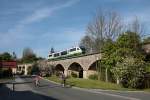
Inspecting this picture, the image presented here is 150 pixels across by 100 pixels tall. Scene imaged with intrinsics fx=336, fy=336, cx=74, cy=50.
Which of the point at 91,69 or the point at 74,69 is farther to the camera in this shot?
the point at 74,69

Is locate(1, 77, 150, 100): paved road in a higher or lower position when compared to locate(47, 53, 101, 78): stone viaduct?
lower

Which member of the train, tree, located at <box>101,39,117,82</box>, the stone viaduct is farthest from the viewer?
the train

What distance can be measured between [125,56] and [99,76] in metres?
10.2

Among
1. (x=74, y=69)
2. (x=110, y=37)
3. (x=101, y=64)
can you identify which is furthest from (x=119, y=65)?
(x=74, y=69)

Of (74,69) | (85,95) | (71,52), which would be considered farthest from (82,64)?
(85,95)

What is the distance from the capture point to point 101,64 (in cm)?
5562

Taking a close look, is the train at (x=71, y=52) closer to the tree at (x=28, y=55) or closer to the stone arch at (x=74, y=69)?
the stone arch at (x=74, y=69)

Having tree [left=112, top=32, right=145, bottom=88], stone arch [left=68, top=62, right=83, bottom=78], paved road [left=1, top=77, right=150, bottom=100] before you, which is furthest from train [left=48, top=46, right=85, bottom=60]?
paved road [left=1, top=77, right=150, bottom=100]

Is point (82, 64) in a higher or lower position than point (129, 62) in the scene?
higher

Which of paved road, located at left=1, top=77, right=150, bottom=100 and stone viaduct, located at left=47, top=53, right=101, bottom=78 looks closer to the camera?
paved road, located at left=1, top=77, right=150, bottom=100

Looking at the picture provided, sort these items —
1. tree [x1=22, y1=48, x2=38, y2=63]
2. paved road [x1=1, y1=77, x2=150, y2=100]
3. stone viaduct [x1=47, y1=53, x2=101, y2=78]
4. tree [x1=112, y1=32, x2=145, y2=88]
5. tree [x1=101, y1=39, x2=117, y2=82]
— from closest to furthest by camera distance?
paved road [x1=1, y1=77, x2=150, y2=100] → tree [x1=112, y1=32, x2=145, y2=88] → tree [x1=101, y1=39, x2=117, y2=82] → stone viaduct [x1=47, y1=53, x2=101, y2=78] → tree [x1=22, y1=48, x2=38, y2=63]

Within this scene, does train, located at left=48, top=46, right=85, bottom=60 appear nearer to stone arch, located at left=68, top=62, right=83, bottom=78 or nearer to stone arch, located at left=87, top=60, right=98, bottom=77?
stone arch, located at left=68, top=62, right=83, bottom=78

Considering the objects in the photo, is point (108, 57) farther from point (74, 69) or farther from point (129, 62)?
point (74, 69)

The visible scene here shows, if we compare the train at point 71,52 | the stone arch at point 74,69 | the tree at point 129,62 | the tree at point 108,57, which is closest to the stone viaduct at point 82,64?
the stone arch at point 74,69
